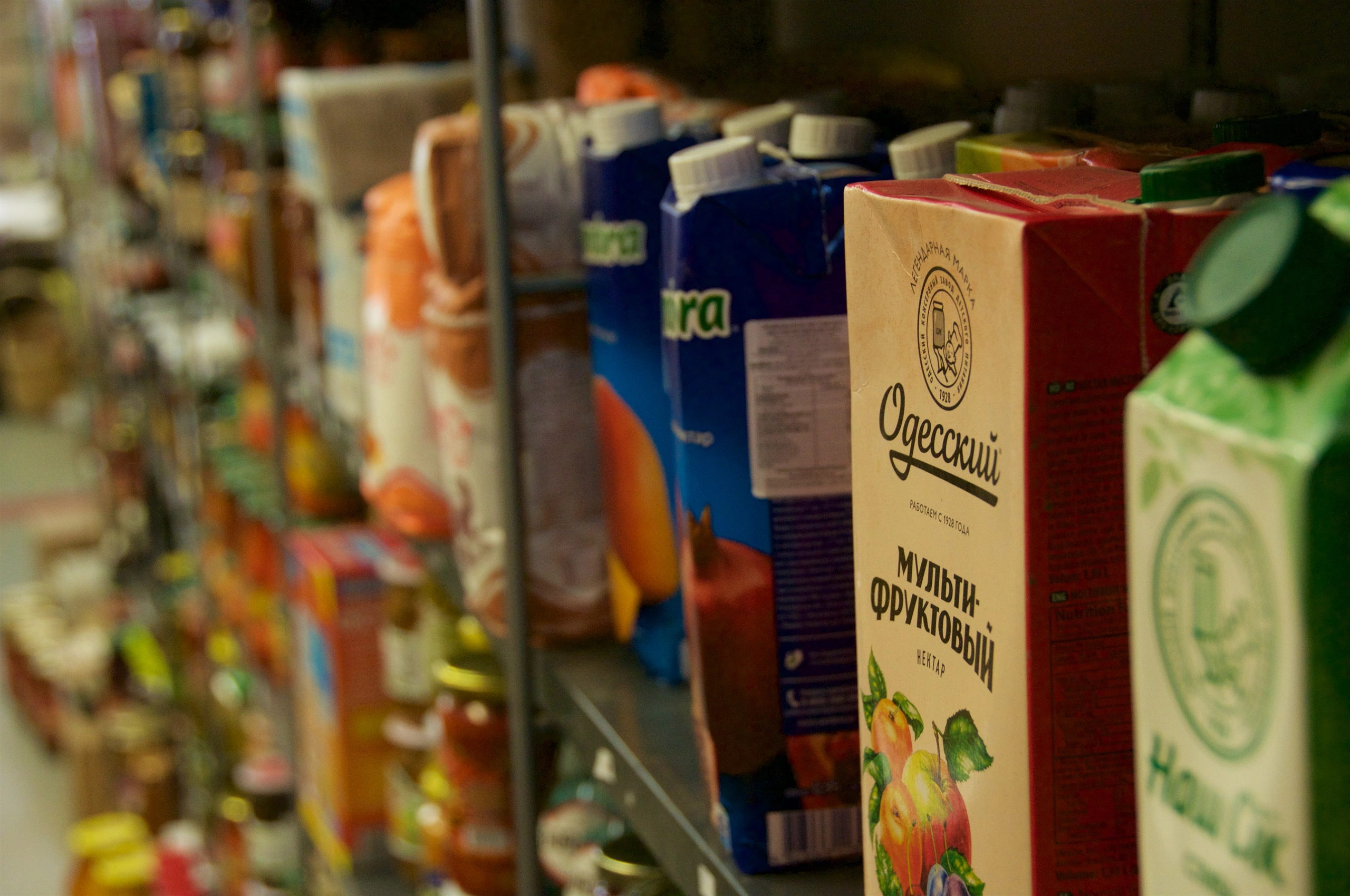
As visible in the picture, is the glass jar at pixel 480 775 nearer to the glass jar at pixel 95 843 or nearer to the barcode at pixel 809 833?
the barcode at pixel 809 833

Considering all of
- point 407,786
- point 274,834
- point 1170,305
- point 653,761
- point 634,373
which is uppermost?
point 1170,305

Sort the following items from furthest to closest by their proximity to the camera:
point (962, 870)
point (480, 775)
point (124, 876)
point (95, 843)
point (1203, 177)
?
point (95, 843) < point (124, 876) < point (480, 775) < point (962, 870) < point (1203, 177)

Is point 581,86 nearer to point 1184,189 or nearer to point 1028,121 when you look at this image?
point 1028,121

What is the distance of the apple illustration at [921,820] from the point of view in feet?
1.73

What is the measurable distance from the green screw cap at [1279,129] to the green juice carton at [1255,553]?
0.19 m

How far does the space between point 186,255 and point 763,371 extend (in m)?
2.75

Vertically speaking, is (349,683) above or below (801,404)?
below

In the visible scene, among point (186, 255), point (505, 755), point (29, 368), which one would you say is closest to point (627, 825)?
point (505, 755)

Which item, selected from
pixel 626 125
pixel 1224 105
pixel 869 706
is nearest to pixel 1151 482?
pixel 869 706

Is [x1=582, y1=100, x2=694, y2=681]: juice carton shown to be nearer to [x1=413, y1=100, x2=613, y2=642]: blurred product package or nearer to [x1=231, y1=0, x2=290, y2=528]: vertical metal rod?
[x1=413, y1=100, x2=613, y2=642]: blurred product package

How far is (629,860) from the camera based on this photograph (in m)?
1.06

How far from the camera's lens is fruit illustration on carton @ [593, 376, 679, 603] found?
102 cm

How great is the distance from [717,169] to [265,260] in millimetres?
1448

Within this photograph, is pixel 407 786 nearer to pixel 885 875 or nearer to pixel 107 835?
pixel 885 875
